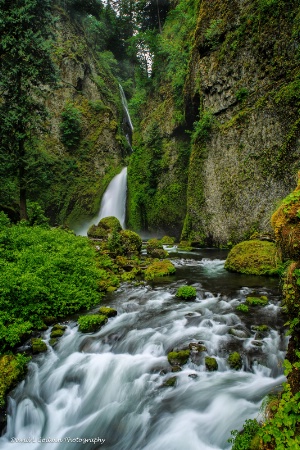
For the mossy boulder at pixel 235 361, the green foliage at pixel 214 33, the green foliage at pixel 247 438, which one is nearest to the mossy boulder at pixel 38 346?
the mossy boulder at pixel 235 361

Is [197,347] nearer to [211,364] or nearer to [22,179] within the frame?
[211,364]

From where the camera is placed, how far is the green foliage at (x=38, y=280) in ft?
19.3

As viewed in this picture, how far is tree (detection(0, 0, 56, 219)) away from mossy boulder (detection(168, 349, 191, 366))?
10004 mm

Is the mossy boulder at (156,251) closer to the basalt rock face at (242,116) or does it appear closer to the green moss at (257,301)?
the basalt rock face at (242,116)

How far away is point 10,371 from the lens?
4.83 meters

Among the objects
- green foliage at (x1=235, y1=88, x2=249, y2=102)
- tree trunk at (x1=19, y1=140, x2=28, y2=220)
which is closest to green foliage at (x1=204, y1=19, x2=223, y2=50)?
green foliage at (x1=235, y1=88, x2=249, y2=102)

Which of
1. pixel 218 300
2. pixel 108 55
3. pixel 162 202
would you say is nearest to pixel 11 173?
pixel 218 300

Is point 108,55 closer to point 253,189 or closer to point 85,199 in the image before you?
point 85,199

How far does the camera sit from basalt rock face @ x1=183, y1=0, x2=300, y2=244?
41.9 feet

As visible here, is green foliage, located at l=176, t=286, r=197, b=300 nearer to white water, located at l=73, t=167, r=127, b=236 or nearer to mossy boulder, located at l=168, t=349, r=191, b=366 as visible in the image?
mossy boulder, located at l=168, t=349, r=191, b=366

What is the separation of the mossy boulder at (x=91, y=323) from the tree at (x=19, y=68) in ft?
25.5

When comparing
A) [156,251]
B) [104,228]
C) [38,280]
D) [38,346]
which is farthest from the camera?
[104,228]

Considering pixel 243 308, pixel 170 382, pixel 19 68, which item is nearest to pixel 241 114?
pixel 19 68

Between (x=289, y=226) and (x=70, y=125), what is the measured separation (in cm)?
2933
